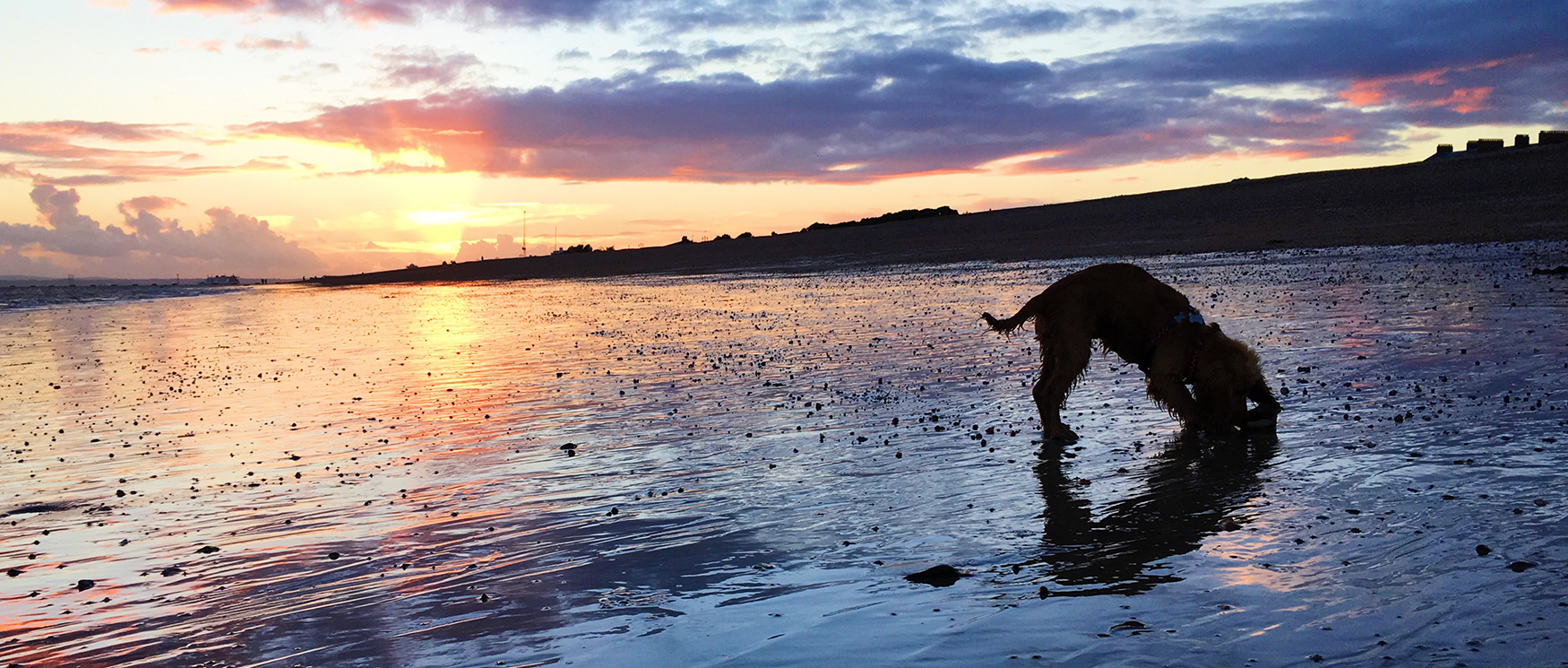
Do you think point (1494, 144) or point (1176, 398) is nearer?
point (1176, 398)

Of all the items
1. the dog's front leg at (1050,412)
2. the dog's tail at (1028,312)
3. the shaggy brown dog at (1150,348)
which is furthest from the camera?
the dog's tail at (1028,312)

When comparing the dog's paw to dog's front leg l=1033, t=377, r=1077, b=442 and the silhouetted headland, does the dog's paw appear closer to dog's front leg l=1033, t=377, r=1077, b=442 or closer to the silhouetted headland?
dog's front leg l=1033, t=377, r=1077, b=442

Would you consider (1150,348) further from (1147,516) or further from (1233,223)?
(1233,223)

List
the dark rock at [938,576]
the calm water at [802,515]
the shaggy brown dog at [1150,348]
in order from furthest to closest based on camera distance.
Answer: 1. the shaggy brown dog at [1150,348]
2. the dark rock at [938,576]
3. the calm water at [802,515]

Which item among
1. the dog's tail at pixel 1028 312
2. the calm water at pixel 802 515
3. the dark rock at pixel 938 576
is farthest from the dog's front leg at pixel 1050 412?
the dark rock at pixel 938 576

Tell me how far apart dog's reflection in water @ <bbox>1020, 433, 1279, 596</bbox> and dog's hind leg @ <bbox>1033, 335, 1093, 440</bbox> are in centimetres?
48

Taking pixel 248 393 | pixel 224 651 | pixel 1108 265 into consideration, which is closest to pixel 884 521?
pixel 224 651

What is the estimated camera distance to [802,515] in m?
7.74

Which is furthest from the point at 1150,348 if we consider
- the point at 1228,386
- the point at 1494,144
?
the point at 1494,144

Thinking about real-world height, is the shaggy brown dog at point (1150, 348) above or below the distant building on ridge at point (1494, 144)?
below

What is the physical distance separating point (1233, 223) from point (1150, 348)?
43920mm

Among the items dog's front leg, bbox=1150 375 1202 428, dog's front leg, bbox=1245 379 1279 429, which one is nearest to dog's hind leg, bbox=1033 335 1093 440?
dog's front leg, bbox=1150 375 1202 428

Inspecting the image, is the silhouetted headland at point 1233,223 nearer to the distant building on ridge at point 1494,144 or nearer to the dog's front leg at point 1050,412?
the distant building on ridge at point 1494,144

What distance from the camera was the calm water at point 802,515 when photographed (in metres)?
5.25
